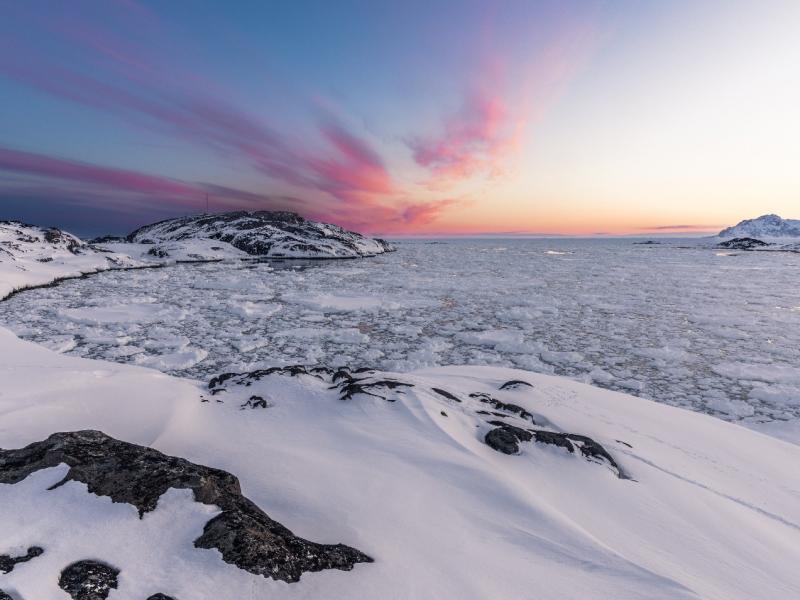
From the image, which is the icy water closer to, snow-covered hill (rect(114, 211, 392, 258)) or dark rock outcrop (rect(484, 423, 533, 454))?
dark rock outcrop (rect(484, 423, 533, 454))

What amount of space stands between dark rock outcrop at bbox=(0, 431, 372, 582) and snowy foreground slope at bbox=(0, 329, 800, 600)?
5 centimetres

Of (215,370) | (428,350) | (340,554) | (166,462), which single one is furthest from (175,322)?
(340,554)

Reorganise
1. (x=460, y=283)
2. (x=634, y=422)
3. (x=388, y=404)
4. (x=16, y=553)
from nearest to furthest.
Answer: (x=16, y=553) < (x=388, y=404) < (x=634, y=422) < (x=460, y=283)

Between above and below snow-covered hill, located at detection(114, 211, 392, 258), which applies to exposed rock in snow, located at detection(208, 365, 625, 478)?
below

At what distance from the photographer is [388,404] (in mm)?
4801

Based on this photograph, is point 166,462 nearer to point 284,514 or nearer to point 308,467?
point 284,514

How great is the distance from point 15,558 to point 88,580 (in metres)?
0.38

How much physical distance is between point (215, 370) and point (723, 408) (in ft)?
32.1

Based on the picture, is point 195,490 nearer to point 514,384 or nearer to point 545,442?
point 545,442

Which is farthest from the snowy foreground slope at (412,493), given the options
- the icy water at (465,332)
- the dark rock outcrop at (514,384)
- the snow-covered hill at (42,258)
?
the snow-covered hill at (42,258)

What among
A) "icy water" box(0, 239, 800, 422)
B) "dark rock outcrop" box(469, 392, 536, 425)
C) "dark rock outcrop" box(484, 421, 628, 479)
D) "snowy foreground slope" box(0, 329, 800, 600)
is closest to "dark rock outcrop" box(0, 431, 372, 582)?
"snowy foreground slope" box(0, 329, 800, 600)

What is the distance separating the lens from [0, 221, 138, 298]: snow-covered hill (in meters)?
21.4

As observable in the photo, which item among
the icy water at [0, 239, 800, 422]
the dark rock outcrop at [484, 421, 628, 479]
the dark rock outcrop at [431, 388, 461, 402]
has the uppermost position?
the dark rock outcrop at [431, 388, 461, 402]

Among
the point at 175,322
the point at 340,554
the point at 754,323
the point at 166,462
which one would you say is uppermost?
the point at 166,462
